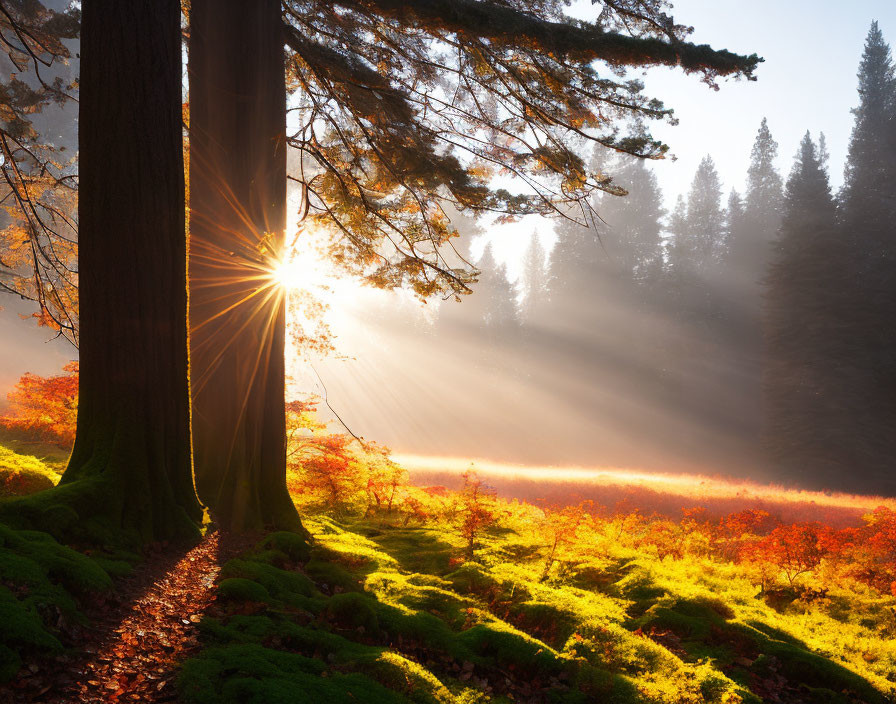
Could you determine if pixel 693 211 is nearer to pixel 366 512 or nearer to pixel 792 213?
pixel 792 213

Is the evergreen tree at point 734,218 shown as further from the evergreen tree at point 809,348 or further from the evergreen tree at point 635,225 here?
the evergreen tree at point 809,348

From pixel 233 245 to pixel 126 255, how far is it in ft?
5.42

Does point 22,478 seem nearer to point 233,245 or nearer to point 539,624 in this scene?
point 233,245

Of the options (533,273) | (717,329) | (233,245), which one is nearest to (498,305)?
(533,273)

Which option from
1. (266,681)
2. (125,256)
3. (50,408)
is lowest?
(266,681)

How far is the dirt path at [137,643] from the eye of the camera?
7.75ft

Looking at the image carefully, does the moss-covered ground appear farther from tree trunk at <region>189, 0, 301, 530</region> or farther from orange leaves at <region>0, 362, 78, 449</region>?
orange leaves at <region>0, 362, 78, 449</region>

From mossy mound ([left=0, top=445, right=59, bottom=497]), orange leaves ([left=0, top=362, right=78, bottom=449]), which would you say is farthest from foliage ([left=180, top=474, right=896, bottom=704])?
orange leaves ([left=0, top=362, right=78, bottom=449])

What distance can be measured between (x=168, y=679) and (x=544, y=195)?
605 centimetres

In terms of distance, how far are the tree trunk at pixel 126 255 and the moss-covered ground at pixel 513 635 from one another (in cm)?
113

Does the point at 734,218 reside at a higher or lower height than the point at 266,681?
higher

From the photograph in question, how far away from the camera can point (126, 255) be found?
4125 mm

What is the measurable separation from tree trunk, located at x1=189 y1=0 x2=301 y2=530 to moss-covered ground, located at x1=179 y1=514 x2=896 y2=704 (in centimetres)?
108

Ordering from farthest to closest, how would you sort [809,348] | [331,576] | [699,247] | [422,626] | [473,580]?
[699,247], [809,348], [473,580], [331,576], [422,626]
